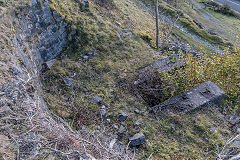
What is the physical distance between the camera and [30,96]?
4.52 metres

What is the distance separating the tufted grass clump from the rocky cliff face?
3813mm

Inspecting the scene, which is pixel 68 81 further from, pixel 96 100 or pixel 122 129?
pixel 122 129

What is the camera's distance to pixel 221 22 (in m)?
20.2

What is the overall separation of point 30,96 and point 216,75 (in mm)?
6046

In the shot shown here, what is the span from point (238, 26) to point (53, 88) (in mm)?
20974

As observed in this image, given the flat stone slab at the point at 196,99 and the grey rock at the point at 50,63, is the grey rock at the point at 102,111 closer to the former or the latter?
the flat stone slab at the point at 196,99

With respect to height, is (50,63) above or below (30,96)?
below

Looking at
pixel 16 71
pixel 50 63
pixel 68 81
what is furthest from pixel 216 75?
pixel 16 71

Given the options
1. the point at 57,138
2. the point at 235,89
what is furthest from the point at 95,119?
the point at 235,89

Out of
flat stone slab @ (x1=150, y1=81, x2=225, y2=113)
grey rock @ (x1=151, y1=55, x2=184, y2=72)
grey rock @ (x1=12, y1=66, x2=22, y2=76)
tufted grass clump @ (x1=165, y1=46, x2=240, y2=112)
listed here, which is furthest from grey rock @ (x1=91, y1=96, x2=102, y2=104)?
grey rock @ (x1=151, y1=55, x2=184, y2=72)

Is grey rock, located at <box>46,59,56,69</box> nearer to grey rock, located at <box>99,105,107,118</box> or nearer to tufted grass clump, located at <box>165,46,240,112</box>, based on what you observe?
grey rock, located at <box>99,105,107,118</box>

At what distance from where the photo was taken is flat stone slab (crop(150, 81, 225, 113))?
18.8 feet

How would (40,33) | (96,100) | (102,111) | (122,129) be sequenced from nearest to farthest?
(122,129), (102,111), (96,100), (40,33)

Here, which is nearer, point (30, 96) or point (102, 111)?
point (30, 96)
